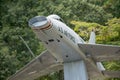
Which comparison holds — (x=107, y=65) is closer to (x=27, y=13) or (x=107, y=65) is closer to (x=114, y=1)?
(x=114, y=1)

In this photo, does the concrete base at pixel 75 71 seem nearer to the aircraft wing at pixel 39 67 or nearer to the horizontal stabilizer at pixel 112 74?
the aircraft wing at pixel 39 67

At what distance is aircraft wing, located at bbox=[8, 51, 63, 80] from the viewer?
55.2 feet

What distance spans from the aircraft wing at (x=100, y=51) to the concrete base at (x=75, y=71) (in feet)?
1.82

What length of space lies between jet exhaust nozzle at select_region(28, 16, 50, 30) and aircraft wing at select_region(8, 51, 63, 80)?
3.04 meters

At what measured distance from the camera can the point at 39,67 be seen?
17.6 metres

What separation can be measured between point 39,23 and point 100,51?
11.4 feet

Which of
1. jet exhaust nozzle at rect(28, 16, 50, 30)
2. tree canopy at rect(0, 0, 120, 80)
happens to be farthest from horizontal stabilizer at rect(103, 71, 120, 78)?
jet exhaust nozzle at rect(28, 16, 50, 30)

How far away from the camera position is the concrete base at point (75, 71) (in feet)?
51.8

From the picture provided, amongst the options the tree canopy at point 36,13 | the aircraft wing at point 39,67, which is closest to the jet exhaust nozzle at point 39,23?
the aircraft wing at point 39,67

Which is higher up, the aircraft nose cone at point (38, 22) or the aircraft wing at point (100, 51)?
the aircraft nose cone at point (38, 22)

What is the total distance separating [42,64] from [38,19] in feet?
13.3

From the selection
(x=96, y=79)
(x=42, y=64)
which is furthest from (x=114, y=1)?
(x=42, y=64)

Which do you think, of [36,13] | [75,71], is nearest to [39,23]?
[75,71]

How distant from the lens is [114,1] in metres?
30.5
